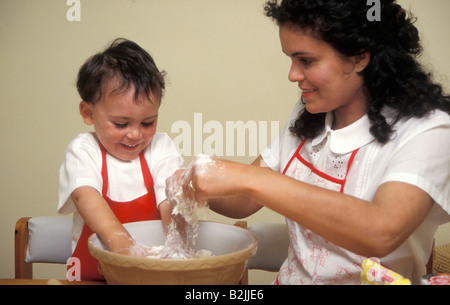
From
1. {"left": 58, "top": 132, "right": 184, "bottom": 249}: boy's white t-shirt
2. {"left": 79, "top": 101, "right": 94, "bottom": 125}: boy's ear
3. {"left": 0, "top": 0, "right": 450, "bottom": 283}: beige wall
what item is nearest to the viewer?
{"left": 58, "top": 132, "right": 184, "bottom": 249}: boy's white t-shirt

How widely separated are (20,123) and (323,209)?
1894 millimetres

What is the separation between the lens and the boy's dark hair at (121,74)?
1.22 m

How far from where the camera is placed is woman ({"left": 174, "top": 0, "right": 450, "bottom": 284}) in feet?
2.74

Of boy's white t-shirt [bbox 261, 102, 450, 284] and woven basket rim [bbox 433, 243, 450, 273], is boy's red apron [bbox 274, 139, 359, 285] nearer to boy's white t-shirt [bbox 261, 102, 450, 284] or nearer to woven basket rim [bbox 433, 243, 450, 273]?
boy's white t-shirt [bbox 261, 102, 450, 284]

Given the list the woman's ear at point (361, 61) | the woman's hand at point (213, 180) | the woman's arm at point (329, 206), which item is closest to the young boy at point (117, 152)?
the woman's hand at point (213, 180)

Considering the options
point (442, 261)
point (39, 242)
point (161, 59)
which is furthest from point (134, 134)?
point (442, 261)

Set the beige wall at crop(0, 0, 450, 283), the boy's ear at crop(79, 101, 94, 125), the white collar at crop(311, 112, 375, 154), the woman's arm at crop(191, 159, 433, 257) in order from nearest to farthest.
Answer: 1. the woman's arm at crop(191, 159, 433, 257)
2. the white collar at crop(311, 112, 375, 154)
3. the boy's ear at crop(79, 101, 94, 125)
4. the beige wall at crop(0, 0, 450, 283)

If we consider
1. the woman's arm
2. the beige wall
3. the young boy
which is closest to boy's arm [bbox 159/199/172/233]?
the young boy

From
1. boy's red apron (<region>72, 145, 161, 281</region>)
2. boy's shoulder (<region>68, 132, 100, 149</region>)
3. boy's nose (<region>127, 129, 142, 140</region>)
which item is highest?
boy's nose (<region>127, 129, 142, 140</region>)

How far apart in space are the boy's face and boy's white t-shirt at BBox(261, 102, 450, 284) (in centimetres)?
47

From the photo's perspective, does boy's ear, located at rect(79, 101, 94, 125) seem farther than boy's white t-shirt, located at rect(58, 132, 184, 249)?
Yes

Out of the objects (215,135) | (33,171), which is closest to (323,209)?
(215,135)

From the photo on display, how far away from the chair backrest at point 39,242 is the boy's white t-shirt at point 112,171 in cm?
23

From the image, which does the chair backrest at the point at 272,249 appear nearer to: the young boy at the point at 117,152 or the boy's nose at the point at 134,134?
the young boy at the point at 117,152
